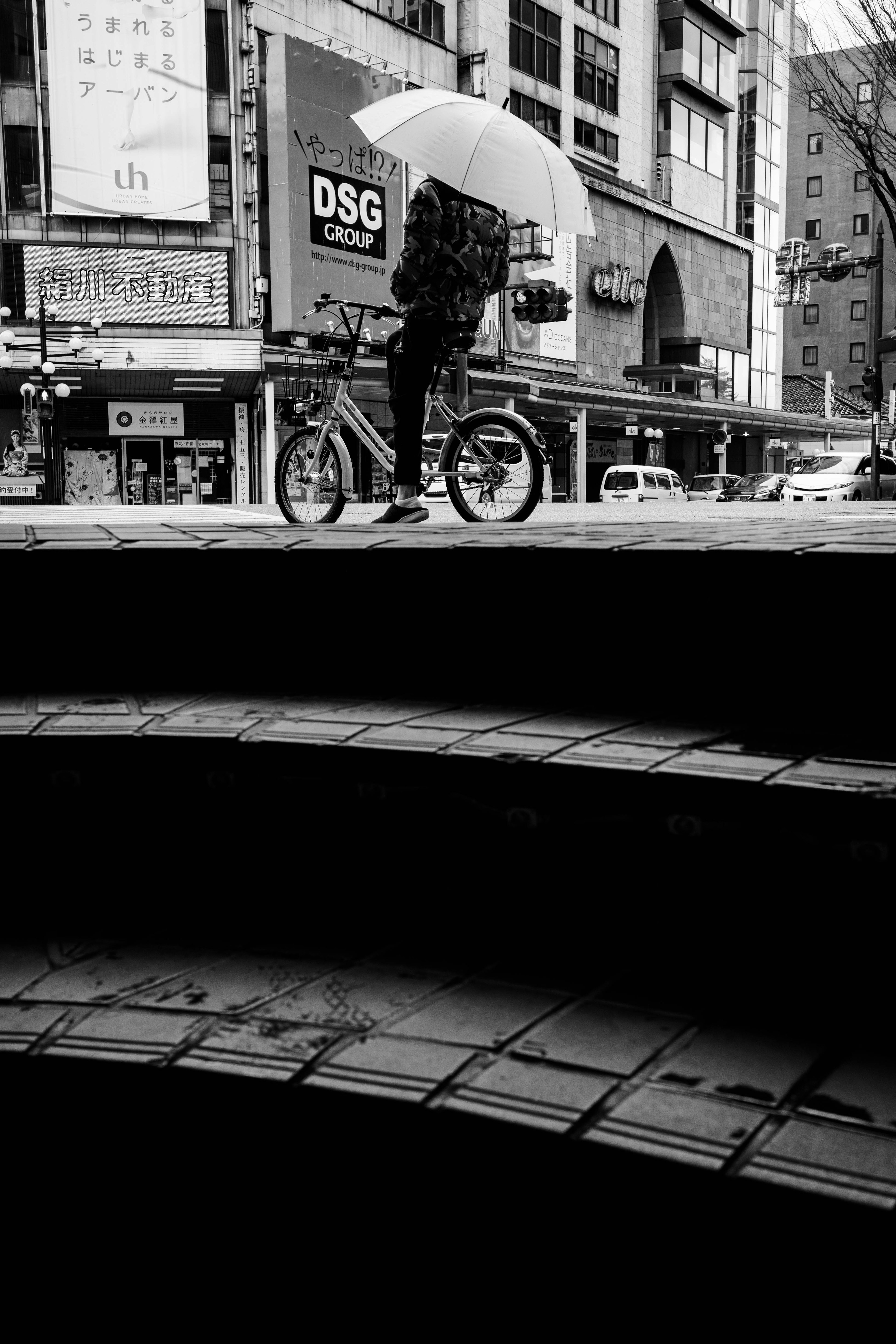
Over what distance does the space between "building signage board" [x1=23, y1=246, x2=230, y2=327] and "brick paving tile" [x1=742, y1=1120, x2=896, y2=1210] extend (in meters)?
36.2

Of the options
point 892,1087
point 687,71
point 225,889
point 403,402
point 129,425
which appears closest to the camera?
point 892,1087

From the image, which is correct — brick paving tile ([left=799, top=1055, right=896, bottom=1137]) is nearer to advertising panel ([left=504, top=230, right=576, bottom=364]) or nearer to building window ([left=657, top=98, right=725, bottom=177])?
advertising panel ([left=504, top=230, right=576, bottom=364])

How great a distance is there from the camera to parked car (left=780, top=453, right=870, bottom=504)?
2927 cm

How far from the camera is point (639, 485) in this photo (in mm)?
38812

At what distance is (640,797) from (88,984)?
95cm

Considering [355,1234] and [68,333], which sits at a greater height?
[68,333]

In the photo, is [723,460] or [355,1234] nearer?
[355,1234]

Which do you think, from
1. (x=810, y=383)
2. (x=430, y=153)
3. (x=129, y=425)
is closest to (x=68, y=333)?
(x=129, y=425)

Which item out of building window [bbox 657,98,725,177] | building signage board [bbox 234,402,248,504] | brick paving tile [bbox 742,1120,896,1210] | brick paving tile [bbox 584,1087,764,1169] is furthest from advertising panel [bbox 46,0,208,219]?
brick paving tile [bbox 742,1120,896,1210]

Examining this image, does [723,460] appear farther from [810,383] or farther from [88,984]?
[88,984]

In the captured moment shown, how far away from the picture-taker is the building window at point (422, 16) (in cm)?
3991

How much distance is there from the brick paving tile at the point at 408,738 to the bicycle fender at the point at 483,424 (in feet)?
13.2

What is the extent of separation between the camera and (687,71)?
5328cm

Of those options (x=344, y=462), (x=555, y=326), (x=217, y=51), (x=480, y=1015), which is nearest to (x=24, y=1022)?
(x=480, y=1015)
